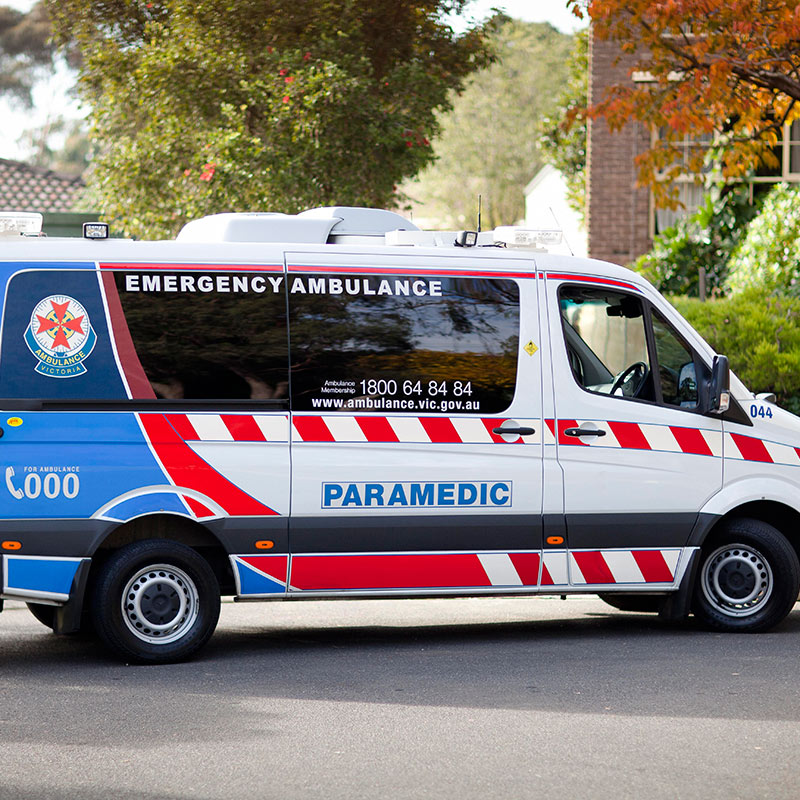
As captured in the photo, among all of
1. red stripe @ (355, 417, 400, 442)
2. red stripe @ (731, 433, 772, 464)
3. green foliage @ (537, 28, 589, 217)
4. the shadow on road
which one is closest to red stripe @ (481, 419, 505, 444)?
red stripe @ (355, 417, 400, 442)

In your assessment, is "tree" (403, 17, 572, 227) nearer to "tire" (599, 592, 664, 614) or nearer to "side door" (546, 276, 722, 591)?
"tire" (599, 592, 664, 614)

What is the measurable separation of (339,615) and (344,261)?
2.80 metres

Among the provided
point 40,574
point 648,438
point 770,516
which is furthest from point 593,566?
point 40,574

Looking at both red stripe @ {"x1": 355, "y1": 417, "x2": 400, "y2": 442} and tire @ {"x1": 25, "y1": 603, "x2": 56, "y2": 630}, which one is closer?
red stripe @ {"x1": 355, "y1": 417, "x2": 400, "y2": 442}

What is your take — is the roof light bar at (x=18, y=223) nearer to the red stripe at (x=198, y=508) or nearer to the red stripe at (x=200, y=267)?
the red stripe at (x=200, y=267)

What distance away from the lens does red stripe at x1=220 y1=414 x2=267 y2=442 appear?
7.21 m

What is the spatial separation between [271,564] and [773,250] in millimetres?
10295

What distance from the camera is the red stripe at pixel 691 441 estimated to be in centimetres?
785

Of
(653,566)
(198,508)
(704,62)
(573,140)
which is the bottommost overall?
(653,566)

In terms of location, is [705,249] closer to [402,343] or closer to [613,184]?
[613,184]

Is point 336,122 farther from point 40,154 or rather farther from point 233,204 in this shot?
point 40,154

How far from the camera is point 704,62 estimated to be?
12.4 m

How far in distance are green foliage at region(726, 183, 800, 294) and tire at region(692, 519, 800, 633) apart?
7629mm

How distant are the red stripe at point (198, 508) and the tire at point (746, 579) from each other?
2.92 meters
